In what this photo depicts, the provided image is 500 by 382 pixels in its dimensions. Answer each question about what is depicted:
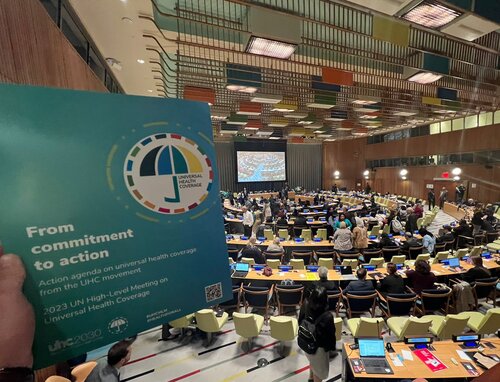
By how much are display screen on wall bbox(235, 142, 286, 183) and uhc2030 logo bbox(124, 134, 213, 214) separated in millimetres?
23227

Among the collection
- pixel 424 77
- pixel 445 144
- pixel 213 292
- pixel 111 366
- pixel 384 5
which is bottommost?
pixel 111 366

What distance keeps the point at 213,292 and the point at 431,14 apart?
540cm

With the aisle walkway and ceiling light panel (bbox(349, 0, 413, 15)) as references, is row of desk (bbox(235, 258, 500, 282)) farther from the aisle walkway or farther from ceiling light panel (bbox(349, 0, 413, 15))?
the aisle walkway

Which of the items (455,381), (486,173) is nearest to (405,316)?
(455,381)

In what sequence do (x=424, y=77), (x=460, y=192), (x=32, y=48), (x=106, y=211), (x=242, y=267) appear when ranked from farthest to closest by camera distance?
(x=460, y=192), (x=424, y=77), (x=242, y=267), (x=32, y=48), (x=106, y=211)

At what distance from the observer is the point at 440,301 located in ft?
16.7

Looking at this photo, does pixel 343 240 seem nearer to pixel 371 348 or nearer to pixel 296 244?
pixel 296 244

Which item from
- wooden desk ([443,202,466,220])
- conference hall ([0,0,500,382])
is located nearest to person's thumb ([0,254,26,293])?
conference hall ([0,0,500,382])

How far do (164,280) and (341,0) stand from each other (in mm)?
5550

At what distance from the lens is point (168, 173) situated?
4.60ft

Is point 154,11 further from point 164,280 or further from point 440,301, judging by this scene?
point 440,301

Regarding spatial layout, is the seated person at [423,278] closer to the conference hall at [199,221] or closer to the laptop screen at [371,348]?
the conference hall at [199,221]

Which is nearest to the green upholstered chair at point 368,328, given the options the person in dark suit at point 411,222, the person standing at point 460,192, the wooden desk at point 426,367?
the wooden desk at point 426,367

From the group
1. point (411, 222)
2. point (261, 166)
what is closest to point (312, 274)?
point (411, 222)
